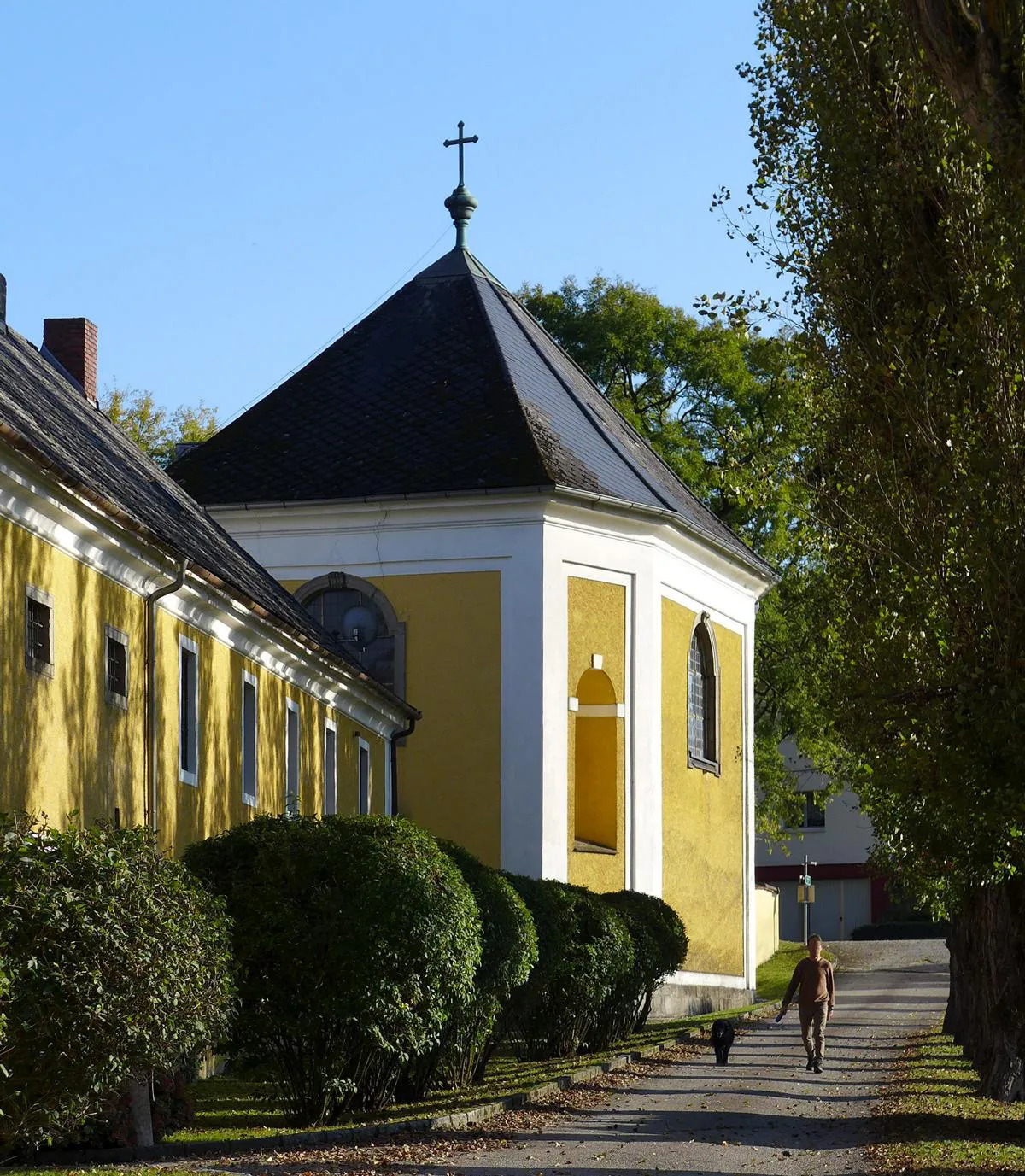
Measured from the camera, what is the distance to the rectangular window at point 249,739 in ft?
81.6

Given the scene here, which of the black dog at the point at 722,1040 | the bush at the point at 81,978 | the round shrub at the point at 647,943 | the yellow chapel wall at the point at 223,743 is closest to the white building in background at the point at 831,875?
the round shrub at the point at 647,943

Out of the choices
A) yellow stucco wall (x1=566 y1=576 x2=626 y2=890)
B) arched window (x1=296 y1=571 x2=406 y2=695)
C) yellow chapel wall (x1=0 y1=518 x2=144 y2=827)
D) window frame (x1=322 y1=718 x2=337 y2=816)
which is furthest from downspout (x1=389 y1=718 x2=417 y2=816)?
yellow chapel wall (x1=0 y1=518 x2=144 y2=827)

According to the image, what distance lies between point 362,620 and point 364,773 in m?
4.09

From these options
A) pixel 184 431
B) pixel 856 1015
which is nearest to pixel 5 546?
pixel 856 1015

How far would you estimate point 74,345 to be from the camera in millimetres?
28859

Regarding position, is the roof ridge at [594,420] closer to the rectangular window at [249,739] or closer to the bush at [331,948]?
the rectangular window at [249,739]

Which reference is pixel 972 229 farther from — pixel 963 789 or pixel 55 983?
pixel 55 983

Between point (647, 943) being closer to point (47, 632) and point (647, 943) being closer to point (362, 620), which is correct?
point (362, 620)

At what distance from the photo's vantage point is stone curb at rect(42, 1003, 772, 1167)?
564 inches

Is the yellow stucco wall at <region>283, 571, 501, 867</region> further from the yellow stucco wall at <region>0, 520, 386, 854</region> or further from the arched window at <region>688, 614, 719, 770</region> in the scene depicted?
the yellow stucco wall at <region>0, 520, 386, 854</region>

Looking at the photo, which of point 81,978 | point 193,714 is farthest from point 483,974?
point 81,978

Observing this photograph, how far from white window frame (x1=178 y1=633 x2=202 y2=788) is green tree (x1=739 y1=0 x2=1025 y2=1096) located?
7434 mm

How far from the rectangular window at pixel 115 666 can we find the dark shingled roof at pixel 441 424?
14.1 metres

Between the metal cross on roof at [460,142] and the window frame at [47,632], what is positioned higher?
the metal cross on roof at [460,142]
